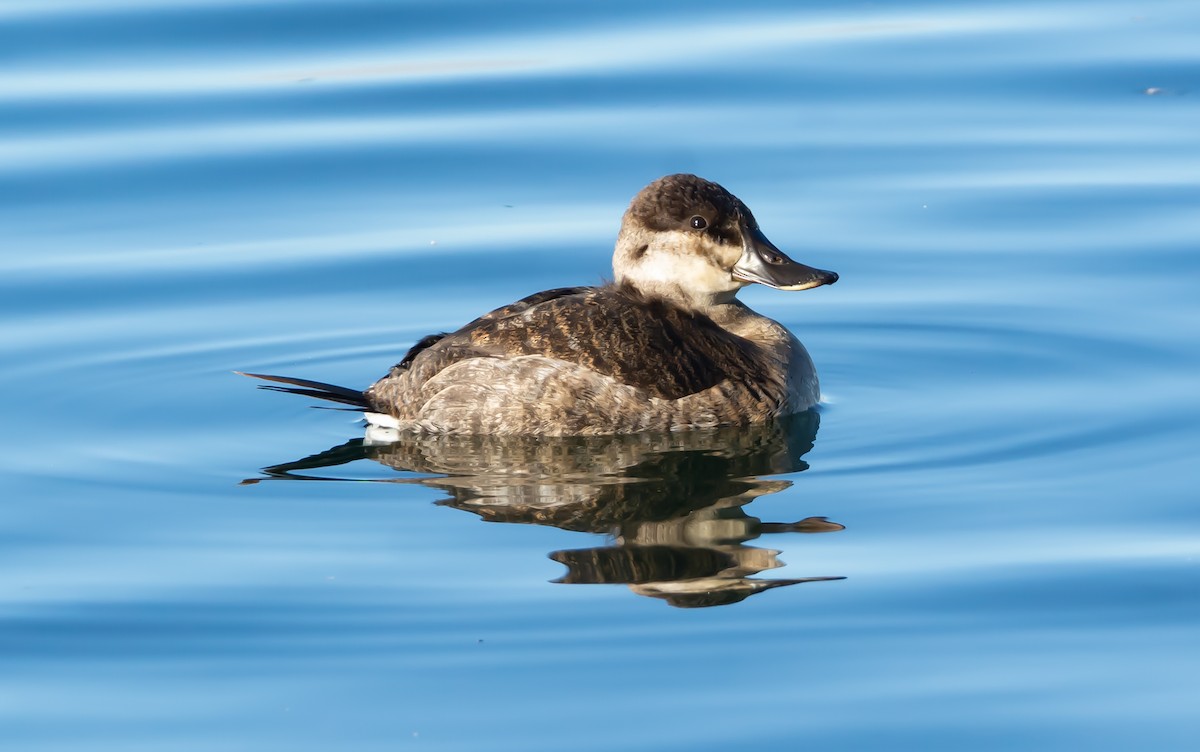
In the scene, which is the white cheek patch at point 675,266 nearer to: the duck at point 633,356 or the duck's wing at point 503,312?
the duck at point 633,356

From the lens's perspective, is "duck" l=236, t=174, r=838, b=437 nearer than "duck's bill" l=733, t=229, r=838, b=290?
Yes

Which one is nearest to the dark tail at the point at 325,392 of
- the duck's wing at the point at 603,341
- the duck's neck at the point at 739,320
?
the duck's wing at the point at 603,341

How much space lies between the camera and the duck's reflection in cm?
626

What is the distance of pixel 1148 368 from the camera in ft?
27.2

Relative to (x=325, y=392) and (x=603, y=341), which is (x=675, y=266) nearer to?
(x=603, y=341)

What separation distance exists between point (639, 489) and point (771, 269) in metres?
1.45

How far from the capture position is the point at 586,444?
7.72m

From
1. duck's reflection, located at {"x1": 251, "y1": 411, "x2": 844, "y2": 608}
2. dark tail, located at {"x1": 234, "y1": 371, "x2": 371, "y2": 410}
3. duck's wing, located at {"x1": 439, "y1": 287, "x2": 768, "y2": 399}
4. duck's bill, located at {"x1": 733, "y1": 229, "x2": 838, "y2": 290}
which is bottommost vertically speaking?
duck's reflection, located at {"x1": 251, "y1": 411, "x2": 844, "y2": 608}

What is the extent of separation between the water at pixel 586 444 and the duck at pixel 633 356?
16 cm

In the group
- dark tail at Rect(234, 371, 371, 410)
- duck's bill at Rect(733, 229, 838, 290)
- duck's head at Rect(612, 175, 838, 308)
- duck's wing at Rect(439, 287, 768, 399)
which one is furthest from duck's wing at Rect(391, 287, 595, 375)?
duck's bill at Rect(733, 229, 838, 290)

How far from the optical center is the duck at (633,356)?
7.69m

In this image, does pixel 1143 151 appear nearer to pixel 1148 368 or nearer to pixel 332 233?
pixel 1148 368

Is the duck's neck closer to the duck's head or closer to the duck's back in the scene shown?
the duck's head

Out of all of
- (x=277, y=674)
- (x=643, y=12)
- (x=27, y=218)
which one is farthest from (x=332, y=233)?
(x=277, y=674)
